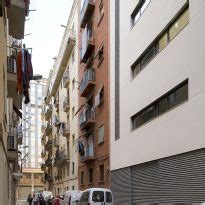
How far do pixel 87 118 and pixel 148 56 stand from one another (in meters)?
14.6

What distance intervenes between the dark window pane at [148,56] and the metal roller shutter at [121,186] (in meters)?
5.76

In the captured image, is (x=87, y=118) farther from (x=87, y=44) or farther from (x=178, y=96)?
(x=178, y=96)

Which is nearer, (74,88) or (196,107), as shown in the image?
(196,107)

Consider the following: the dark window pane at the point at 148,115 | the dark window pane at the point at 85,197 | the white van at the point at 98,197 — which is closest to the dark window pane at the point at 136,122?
the dark window pane at the point at 148,115

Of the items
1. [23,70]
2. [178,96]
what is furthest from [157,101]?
[23,70]

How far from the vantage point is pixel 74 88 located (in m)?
47.8

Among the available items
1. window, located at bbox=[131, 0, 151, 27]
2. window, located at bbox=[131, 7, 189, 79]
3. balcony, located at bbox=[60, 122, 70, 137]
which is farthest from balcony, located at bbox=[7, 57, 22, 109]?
balcony, located at bbox=[60, 122, 70, 137]

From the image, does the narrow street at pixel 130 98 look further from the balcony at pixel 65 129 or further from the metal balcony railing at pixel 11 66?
the balcony at pixel 65 129

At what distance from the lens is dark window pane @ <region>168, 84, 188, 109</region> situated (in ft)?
61.9

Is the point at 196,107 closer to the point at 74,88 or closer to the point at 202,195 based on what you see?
the point at 202,195

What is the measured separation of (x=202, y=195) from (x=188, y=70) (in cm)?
458

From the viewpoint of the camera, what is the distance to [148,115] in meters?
23.6

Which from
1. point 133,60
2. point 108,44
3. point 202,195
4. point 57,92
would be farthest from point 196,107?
point 57,92

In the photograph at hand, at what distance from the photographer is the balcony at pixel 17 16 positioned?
61.4 feet
